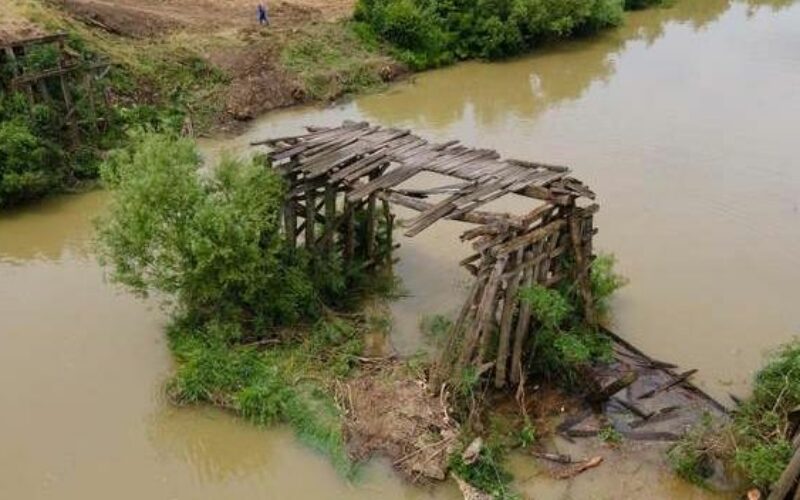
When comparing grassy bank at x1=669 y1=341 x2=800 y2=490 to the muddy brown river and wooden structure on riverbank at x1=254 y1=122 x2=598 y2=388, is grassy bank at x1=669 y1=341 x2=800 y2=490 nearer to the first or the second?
the muddy brown river

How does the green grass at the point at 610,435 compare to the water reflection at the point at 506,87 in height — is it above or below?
below

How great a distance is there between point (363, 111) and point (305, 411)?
13.5 metres

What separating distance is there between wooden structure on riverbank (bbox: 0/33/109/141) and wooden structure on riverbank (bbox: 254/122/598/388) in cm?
759

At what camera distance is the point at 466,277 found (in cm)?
1473

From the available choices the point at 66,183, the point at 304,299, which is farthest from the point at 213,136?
the point at 304,299

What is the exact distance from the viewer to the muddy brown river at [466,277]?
35.1 ft

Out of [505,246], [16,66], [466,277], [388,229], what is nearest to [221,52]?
[16,66]

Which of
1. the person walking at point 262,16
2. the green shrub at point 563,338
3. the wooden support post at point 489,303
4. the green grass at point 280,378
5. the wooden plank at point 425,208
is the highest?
the person walking at point 262,16

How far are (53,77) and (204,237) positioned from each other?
947 centimetres

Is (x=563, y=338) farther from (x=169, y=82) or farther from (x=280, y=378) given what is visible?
(x=169, y=82)

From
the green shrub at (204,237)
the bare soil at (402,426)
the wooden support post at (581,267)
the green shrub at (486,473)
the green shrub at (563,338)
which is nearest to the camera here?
the green shrub at (486,473)

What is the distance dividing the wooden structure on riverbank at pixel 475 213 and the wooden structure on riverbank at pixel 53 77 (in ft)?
24.9

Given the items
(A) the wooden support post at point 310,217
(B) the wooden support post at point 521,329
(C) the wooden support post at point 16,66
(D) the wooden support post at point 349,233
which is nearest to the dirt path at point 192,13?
(C) the wooden support post at point 16,66

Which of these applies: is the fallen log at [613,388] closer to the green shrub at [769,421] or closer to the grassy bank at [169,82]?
the green shrub at [769,421]
